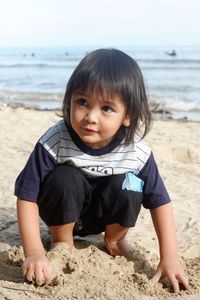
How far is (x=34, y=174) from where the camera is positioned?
2178 millimetres

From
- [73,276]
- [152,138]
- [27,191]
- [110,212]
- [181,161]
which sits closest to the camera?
[73,276]

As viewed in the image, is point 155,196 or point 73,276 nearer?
point 73,276

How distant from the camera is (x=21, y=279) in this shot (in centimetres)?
213

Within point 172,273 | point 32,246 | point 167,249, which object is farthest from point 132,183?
point 32,246

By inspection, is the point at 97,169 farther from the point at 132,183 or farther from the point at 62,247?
the point at 62,247

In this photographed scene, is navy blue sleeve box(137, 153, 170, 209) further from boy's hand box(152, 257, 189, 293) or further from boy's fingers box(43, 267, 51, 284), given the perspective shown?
boy's fingers box(43, 267, 51, 284)

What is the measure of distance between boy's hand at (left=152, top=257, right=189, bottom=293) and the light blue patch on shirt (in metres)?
0.34

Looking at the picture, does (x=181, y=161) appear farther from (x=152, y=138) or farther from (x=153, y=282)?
(x=153, y=282)

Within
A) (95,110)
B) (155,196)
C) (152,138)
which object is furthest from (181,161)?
(95,110)

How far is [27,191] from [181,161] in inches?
123

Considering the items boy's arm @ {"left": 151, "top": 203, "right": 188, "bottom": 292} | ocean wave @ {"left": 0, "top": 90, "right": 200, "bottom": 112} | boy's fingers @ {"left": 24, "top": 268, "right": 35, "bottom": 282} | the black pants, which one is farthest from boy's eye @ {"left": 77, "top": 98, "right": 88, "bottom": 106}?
ocean wave @ {"left": 0, "top": 90, "right": 200, "bottom": 112}

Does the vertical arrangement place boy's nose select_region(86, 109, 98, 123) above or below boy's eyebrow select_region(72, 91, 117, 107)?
below

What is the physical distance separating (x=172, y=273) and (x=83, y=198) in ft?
1.74

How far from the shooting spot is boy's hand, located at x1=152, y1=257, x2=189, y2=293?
6.86 feet
